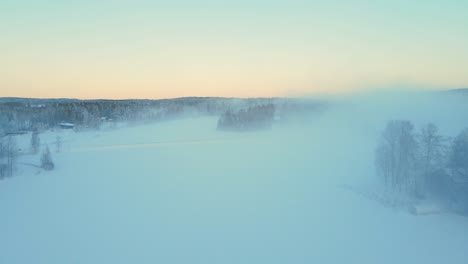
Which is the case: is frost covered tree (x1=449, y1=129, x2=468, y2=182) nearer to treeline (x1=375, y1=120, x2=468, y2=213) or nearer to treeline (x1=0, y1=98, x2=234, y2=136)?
treeline (x1=375, y1=120, x2=468, y2=213)

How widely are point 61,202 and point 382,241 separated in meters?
20.1

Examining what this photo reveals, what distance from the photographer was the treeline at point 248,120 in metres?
73.6

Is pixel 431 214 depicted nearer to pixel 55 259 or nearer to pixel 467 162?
pixel 467 162

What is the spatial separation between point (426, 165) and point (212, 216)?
1432cm

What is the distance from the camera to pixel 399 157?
26828mm

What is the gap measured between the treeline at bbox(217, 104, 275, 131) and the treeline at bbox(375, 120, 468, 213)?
45.1m

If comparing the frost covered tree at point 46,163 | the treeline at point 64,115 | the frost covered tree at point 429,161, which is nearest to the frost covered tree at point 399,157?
the frost covered tree at point 429,161

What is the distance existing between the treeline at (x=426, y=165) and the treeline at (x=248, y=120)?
4507 centimetres

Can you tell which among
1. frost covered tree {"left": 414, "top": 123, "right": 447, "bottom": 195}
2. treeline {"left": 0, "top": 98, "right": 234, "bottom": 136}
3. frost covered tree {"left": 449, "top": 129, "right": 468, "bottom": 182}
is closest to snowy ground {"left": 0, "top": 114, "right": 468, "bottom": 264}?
frost covered tree {"left": 449, "top": 129, "right": 468, "bottom": 182}

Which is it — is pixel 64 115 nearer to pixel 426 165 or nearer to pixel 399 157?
pixel 399 157

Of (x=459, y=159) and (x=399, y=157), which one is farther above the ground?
(x=459, y=159)

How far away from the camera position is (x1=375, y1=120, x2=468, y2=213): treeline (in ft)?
71.9

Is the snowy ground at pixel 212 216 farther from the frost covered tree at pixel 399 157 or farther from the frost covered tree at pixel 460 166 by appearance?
the frost covered tree at pixel 399 157

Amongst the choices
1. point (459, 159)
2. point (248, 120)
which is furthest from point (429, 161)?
point (248, 120)
